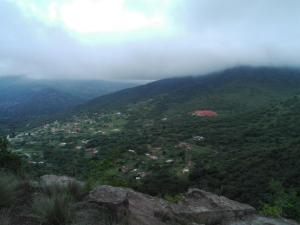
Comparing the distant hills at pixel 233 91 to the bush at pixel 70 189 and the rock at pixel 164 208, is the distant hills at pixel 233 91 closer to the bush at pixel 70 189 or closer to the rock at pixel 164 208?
the rock at pixel 164 208

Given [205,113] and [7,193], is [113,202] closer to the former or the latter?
[7,193]

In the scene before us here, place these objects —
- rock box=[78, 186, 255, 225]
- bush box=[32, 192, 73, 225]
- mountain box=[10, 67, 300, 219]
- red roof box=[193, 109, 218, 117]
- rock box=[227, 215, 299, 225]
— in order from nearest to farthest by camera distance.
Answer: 1. bush box=[32, 192, 73, 225]
2. rock box=[78, 186, 255, 225]
3. rock box=[227, 215, 299, 225]
4. mountain box=[10, 67, 300, 219]
5. red roof box=[193, 109, 218, 117]

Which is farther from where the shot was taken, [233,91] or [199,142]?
[233,91]

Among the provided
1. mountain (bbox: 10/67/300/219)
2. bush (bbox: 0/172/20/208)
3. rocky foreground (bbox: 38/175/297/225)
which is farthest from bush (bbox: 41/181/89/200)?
mountain (bbox: 10/67/300/219)

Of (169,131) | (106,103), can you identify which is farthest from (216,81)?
(169,131)

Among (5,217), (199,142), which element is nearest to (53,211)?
(5,217)

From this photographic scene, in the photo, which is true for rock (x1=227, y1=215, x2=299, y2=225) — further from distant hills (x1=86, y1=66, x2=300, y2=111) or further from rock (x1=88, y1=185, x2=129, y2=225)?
distant hills (x1=86, y1=66, x2=300, y2=111)
